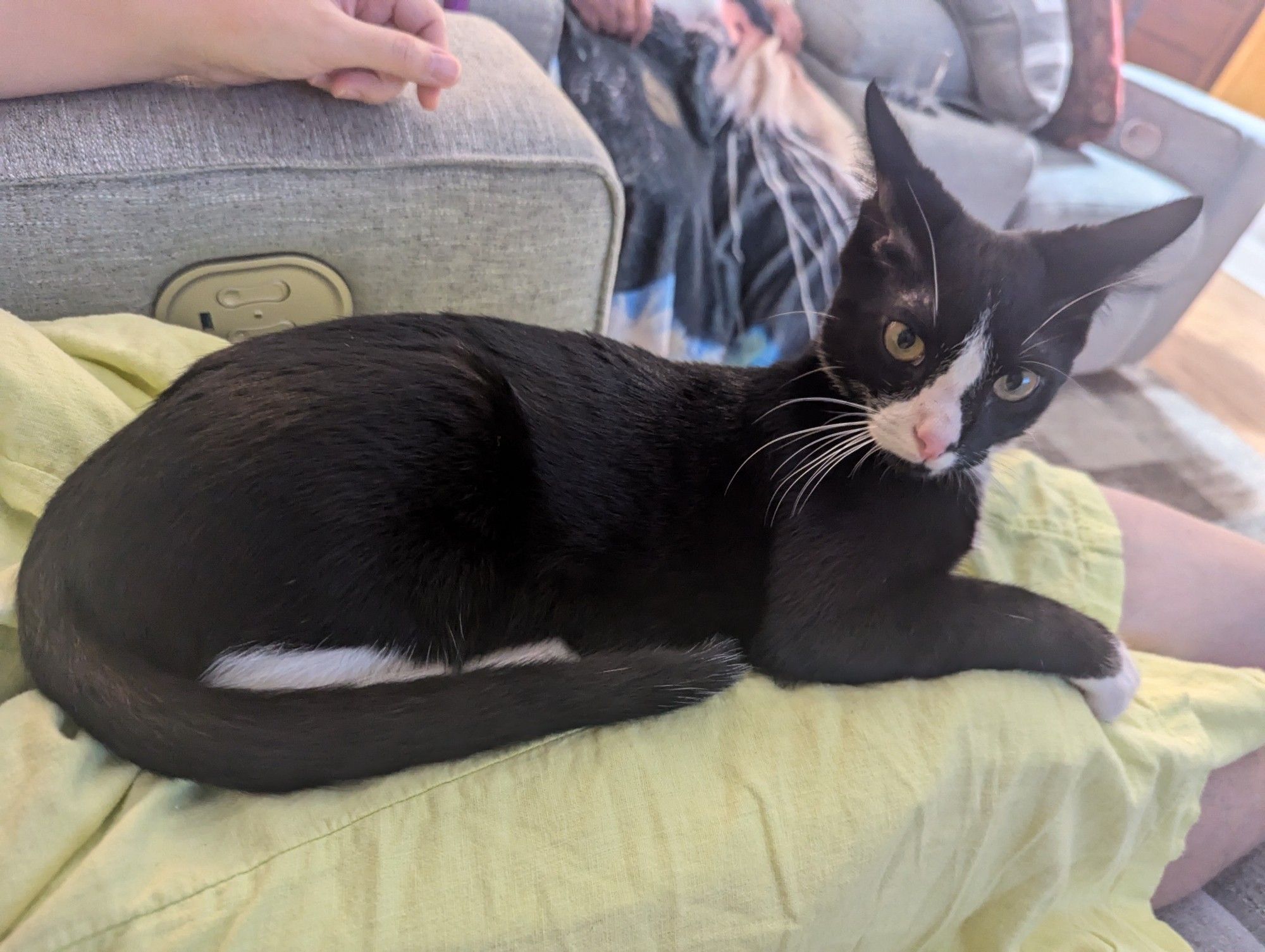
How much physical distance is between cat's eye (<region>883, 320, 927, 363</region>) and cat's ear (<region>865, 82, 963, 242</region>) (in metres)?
0.07

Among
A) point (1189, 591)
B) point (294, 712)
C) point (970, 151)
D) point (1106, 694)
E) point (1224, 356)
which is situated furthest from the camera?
point (1224, 356)

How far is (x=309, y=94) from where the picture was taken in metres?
0.77

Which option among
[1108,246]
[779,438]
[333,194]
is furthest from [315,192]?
[1108,246]

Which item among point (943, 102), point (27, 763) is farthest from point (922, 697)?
point (943, 102)

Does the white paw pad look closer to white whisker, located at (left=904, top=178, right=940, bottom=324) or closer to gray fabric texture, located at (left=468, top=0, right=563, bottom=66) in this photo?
white whisker, located at (left=904, top=178, right=940, bottom=324)

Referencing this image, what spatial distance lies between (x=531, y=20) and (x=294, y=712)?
1244 mm

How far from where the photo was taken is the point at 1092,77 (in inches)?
71.9

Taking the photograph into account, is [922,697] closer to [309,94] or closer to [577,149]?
[577,149]

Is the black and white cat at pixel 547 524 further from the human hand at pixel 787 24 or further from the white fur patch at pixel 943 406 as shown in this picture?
the human hand at pixel 787 24

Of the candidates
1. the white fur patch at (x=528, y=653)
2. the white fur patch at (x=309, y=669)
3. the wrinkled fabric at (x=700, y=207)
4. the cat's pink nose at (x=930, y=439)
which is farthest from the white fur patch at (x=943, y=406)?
the wrinkled fabric at (x=700, y=207)

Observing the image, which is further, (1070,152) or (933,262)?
(1070,152)

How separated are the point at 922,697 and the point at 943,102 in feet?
5.36

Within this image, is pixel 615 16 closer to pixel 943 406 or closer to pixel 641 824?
pixel 943 406

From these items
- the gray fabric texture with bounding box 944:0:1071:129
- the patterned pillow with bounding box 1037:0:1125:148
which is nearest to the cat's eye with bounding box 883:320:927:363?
the gray fabric texture with bounding box 944:0:1071:129
